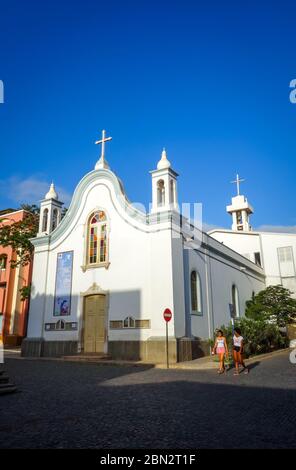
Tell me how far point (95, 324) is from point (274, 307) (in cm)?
1405

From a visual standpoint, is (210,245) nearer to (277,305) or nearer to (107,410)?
(277,305)

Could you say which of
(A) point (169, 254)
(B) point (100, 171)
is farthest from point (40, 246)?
(A) point (169, 254)

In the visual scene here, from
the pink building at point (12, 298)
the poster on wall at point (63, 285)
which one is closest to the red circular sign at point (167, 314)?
the poster on wall at point (63, 285)

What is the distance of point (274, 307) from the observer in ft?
85.3

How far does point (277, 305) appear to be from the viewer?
84.8 ft

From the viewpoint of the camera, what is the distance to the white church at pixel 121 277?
15.9 metres

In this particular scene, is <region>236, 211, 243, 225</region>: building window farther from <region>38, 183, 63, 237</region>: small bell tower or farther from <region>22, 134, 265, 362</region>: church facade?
Result: <region>38, 183, 63, 237</region>: small bell tower

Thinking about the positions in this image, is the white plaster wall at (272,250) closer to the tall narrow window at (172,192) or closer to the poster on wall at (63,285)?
the tall narrow window at (172,192)

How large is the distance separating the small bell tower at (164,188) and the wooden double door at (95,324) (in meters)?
5.19

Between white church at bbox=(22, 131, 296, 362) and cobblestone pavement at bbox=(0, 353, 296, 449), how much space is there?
5854mm

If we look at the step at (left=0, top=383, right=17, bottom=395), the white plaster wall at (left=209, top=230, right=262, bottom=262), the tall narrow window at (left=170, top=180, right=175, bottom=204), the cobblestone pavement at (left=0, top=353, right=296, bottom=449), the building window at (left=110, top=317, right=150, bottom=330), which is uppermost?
the white plaster wall at (left=209, top=230, right=262, bottom=262)

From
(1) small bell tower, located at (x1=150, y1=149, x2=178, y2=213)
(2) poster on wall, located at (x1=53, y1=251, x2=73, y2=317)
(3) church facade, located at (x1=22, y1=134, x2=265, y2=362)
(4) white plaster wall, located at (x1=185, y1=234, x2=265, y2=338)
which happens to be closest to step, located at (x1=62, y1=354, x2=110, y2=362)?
(3) church facade, located at (x1=22, y1=134, x2=265, y2=362)

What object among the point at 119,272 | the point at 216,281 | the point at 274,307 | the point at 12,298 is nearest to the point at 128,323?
the point at 119,272

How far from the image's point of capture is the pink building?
30.7 metres
